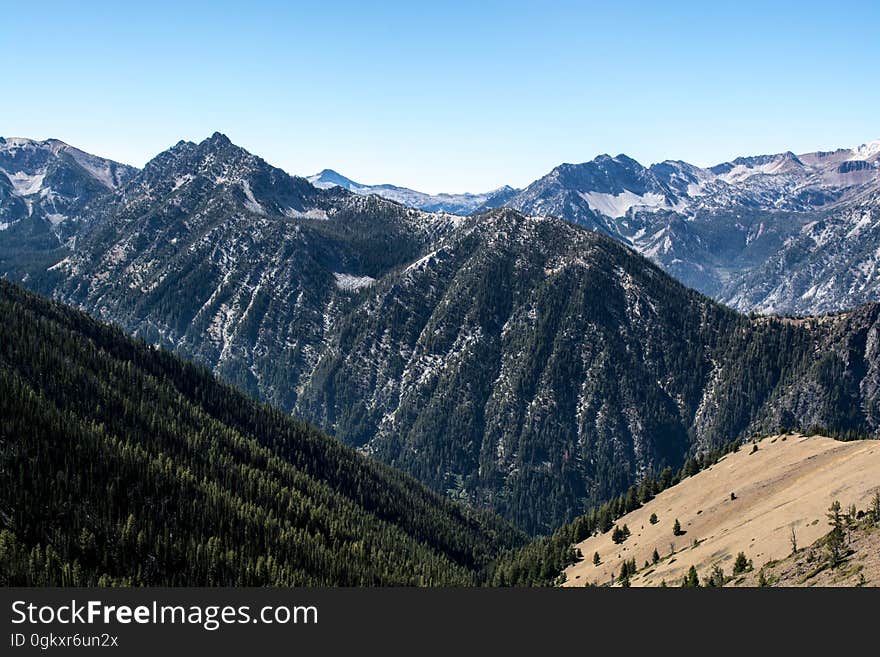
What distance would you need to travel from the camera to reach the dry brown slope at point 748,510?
384 ft

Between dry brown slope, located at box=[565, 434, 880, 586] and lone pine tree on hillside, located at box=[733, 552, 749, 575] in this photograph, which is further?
dry brown slope, located at box=[565, 434, 880, 586]

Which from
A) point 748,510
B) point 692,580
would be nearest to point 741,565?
point 692,580

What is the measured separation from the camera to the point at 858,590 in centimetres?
6931

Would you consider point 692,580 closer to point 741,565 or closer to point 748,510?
point 741,565

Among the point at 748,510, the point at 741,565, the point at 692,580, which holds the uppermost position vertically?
the point at 741,565

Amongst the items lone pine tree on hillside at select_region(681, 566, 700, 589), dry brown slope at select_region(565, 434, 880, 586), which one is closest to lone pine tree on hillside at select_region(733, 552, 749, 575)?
dry brown slope at select_region(565, 434, 880, 586)

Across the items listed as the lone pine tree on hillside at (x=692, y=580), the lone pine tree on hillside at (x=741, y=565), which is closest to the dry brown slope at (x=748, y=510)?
the lone pine tree on hillside at (x=741, y=565)

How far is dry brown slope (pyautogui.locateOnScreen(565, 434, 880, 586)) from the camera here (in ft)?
384

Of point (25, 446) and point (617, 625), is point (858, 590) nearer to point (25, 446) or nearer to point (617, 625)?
point (617, 625)

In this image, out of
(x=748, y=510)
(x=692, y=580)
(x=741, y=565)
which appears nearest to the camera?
(x=741, y=565)

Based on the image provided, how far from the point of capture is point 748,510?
151 m

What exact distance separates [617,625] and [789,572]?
40.2m

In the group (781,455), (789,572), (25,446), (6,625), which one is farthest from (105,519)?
(781,455)

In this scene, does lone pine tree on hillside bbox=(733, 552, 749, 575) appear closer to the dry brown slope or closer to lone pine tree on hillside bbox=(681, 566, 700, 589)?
the dry brown slope
